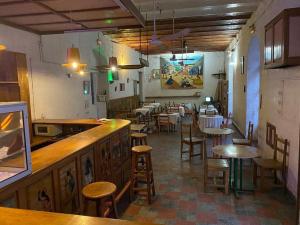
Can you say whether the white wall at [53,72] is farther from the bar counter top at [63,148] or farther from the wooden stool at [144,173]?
the wooden stool at [144,173]

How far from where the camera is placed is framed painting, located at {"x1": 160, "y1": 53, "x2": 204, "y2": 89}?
1342cm

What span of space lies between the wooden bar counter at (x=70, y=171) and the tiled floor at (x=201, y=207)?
1.63 feet

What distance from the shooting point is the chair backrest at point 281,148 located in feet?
11.9

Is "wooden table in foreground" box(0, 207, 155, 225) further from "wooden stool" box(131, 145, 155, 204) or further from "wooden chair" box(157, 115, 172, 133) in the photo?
"wooden chair" box(157, 115, 172, 133)

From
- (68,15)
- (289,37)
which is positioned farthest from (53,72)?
(289,37)

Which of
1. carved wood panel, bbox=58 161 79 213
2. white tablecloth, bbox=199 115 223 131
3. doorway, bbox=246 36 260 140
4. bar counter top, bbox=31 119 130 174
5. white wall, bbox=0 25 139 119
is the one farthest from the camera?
white tablecloth, bbox=199 115 223 131

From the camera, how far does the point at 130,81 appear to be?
11.2 metres

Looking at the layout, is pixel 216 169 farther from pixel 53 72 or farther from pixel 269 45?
pixel 53 72

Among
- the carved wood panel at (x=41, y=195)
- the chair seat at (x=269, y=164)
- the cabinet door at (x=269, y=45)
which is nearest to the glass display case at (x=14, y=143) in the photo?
the carved wood panel at (x=41, y=195)

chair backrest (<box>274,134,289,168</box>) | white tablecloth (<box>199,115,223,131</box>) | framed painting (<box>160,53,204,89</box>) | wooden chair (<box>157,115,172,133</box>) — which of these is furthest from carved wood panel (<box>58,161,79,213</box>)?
framed painting (<box>160,53,204,89</box>)

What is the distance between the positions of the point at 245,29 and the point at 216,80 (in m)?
6.19

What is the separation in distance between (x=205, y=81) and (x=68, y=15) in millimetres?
10957

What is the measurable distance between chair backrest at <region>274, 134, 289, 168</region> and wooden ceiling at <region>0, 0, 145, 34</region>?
284 cm

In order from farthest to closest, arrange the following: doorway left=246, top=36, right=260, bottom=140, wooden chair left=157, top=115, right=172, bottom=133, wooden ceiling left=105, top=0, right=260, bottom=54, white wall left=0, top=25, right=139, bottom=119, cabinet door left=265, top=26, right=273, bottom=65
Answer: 1. wooden chair left=157, top=115, right=172, bottom=133
2. doorway left=246, top=36, right=260, bottom=140
3. wooden ceiling left=105, top=0, right=260, bottom=54
4. white wall left=0, top=25, right=139, bottom=119
5. cabinet door left=265, top=26, right=273, bottom=65
